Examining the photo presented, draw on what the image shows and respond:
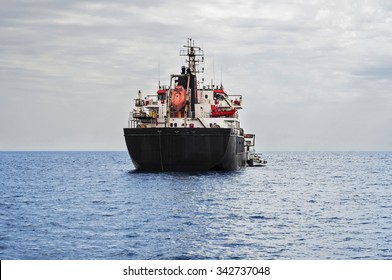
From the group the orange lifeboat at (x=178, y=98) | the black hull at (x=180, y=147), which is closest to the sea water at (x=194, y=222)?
the black hull at (x=180, y=147)

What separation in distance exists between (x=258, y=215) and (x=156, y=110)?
1597 inches

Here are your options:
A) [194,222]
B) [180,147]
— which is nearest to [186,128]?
[180,147]

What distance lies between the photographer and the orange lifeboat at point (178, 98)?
73.3m

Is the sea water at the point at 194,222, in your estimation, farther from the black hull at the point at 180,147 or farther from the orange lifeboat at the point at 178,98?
the orange lifeboat at the point at 178,98

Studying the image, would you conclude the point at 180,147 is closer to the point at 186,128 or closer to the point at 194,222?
the point at 186,128

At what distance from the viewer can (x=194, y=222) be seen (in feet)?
124

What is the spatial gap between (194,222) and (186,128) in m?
28.3

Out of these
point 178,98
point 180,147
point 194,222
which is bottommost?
point 194,222

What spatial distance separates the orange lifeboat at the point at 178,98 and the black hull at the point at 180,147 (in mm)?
7337

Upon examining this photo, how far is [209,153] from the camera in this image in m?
66.2

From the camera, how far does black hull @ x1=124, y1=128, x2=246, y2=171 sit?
214ft

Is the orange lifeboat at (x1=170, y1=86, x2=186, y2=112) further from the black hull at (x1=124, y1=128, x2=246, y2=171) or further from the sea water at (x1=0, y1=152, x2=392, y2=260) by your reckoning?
the sea water at (x1=0, y1=152, x2=392, y2=260)

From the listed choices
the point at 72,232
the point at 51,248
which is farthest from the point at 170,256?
the point at 72,232

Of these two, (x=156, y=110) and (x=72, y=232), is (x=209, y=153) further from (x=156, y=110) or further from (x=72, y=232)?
(x=72, y=232)
